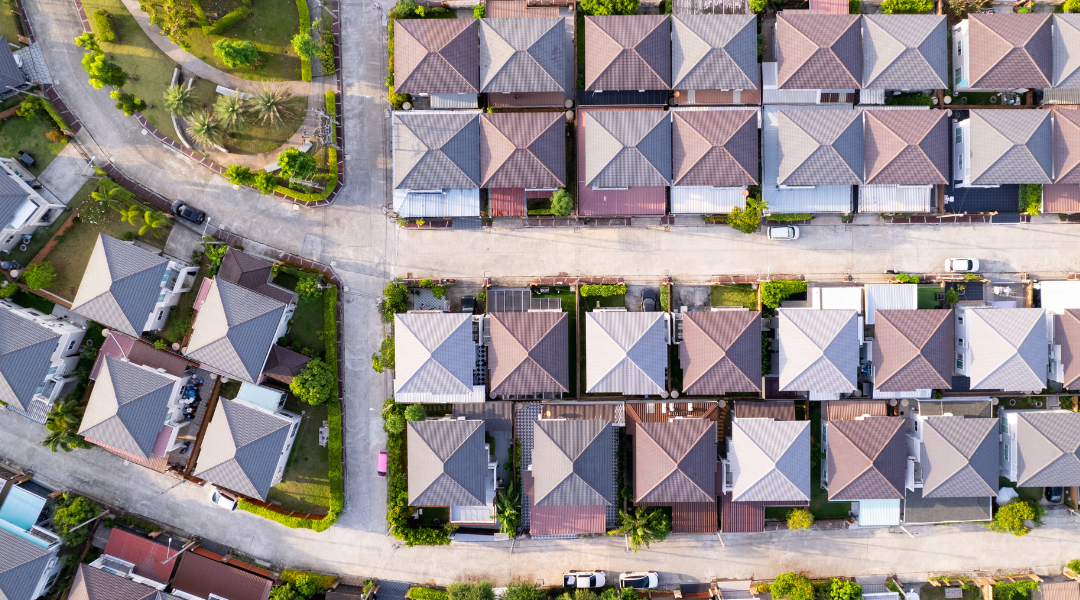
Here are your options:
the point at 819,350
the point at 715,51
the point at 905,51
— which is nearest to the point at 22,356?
the point at 715,51

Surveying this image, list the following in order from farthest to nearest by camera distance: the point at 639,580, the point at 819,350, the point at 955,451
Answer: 1. the point at 639,580
2. the point at 955,451
3. the point at 819,350

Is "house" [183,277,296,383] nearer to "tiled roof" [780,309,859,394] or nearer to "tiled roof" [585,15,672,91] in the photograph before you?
"tiled roof" [585,15,672,91]

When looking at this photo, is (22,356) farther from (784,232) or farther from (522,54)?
(784,232)

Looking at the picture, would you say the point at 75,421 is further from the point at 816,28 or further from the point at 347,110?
the point at 816,28

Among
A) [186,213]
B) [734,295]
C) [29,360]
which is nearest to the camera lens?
[29,360]

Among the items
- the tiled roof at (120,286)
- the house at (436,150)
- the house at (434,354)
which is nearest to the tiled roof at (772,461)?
the house at (434,354)

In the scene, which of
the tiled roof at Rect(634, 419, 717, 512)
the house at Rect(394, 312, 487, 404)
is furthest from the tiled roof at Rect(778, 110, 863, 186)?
the house at Rect(394, 312, 487, 404)
